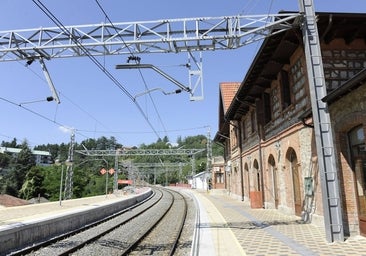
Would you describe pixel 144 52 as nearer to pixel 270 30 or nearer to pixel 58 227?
pixel 270 30

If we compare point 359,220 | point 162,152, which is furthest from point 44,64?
point 162,152

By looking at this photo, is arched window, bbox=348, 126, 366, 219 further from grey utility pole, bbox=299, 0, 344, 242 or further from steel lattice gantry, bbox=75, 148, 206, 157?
steel lattice gantry, bbox=75, 148, 206, 157

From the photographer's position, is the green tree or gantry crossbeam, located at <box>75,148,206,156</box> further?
the green tree

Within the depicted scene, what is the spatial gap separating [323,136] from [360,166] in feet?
3.91

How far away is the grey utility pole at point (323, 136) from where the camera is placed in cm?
907

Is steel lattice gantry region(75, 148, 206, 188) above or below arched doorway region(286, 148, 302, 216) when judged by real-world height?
above

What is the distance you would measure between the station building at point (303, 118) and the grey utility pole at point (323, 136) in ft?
1.24

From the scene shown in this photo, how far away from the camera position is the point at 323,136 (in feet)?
31.4

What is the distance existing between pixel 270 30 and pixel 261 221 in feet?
22.4

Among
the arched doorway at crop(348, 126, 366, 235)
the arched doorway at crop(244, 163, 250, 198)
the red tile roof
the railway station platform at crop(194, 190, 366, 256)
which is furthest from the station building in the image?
the red tile roof

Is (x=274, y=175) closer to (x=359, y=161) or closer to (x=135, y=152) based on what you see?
(x=359, y=161)

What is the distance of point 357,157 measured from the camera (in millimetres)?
9359

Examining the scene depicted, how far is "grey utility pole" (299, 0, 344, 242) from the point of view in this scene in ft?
29.8

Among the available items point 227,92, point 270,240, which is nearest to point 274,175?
point 270,240
